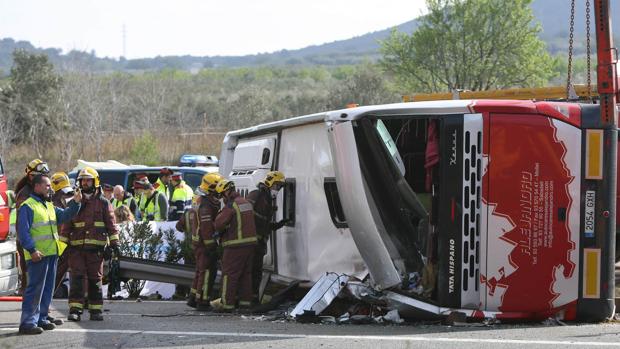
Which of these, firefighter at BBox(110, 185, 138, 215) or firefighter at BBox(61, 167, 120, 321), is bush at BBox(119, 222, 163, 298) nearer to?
firefighter at BBox(110, 185, 138, 215)

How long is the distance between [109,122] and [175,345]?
45792 mm

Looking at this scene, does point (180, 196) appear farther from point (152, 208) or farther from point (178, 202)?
point (152, 208)

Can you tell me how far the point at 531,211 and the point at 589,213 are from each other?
0.58 m

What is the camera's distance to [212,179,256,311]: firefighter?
37.6 feet

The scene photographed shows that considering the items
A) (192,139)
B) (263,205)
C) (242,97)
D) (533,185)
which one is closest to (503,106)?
(533,185)

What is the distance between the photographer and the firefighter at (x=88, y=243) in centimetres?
1064

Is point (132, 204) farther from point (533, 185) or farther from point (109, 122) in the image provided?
point (109, 122)

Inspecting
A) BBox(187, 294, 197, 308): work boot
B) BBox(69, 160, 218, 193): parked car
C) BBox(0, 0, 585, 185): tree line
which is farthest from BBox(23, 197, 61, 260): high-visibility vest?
BBox(0, 0, 585, 185): tree line

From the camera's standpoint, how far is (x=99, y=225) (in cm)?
1070

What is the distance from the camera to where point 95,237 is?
35.0 feet

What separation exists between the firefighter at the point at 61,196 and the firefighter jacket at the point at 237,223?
1696 millimetres

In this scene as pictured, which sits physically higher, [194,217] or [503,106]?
[503,106]

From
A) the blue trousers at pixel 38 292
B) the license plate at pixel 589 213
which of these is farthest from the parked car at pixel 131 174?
the license plate at pixel 589 213

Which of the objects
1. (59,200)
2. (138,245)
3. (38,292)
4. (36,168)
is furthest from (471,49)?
(38,292)
